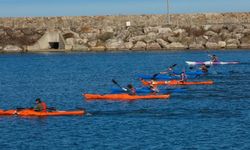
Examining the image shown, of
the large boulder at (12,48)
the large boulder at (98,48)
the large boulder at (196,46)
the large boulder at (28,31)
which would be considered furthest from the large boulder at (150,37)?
the large boulder at (12,48)

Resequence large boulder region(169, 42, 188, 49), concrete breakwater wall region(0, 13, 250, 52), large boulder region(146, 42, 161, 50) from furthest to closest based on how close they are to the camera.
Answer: large boulder region(169, 42, 188, 49) → large boulder region(146, 42, 161, 50) → concrete breakwater wall region(0, 13, 250, 52)

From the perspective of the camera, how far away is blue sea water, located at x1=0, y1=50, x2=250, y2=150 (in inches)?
1757

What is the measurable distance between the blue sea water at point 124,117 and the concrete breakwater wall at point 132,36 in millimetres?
46250

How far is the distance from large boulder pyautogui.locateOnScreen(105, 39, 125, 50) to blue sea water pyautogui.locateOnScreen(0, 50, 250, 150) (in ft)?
164

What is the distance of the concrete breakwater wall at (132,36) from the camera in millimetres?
149000

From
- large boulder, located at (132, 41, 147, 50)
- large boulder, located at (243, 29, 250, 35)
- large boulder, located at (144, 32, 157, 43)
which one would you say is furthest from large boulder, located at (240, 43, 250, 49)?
large boulder, located at (132, 41, 147, 50)

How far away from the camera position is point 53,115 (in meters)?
55.1

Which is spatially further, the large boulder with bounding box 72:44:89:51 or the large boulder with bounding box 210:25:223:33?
the large boulder with bounding box 72:44:89:51

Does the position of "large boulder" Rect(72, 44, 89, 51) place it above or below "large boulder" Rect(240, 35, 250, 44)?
below

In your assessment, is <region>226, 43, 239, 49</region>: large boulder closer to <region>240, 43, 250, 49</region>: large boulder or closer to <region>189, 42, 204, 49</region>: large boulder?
<region>240, 43, 250, 49</region>: large boulder

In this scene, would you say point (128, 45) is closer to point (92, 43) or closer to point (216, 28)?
point (92, 43)

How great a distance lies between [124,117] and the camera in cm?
5444

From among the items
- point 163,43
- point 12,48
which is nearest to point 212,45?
point 163,43

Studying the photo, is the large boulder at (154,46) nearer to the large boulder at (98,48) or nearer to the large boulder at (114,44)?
the large boulder at (114,44)
